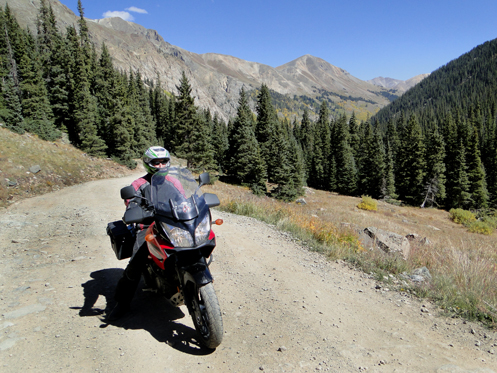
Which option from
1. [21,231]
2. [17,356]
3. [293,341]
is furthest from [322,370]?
[21,231]

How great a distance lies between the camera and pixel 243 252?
685cm

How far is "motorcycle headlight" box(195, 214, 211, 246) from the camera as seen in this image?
10.2 feet

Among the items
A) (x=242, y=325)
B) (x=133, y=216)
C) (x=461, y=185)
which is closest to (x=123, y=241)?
(x=133, y=216)

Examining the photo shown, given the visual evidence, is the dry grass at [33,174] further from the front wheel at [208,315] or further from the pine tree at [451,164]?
the pine tree at [451,164]

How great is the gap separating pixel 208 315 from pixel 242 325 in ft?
3.60

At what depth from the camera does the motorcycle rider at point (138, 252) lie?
154 inches

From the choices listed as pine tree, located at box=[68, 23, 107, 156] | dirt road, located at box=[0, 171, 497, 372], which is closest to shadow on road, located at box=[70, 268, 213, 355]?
dirt road, located at box=[0, 171, 497, 372]

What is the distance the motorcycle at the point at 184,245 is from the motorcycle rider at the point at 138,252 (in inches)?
11.4

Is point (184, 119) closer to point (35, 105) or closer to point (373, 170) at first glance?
point (35, 105)

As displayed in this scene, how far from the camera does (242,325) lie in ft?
13.1

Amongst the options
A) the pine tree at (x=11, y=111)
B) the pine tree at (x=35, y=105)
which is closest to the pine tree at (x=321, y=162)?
the pine tree at (x=35, y=105)

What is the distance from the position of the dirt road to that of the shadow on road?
2 centimetres

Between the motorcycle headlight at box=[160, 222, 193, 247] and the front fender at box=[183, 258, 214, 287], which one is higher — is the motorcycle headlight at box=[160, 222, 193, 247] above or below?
above

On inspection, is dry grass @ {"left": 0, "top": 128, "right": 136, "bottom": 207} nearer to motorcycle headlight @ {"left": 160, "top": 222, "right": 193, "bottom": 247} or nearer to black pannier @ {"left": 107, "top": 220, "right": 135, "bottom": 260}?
black pannier @ {"left": 107, "top": 220, "right": 135, "bottom": 260}
